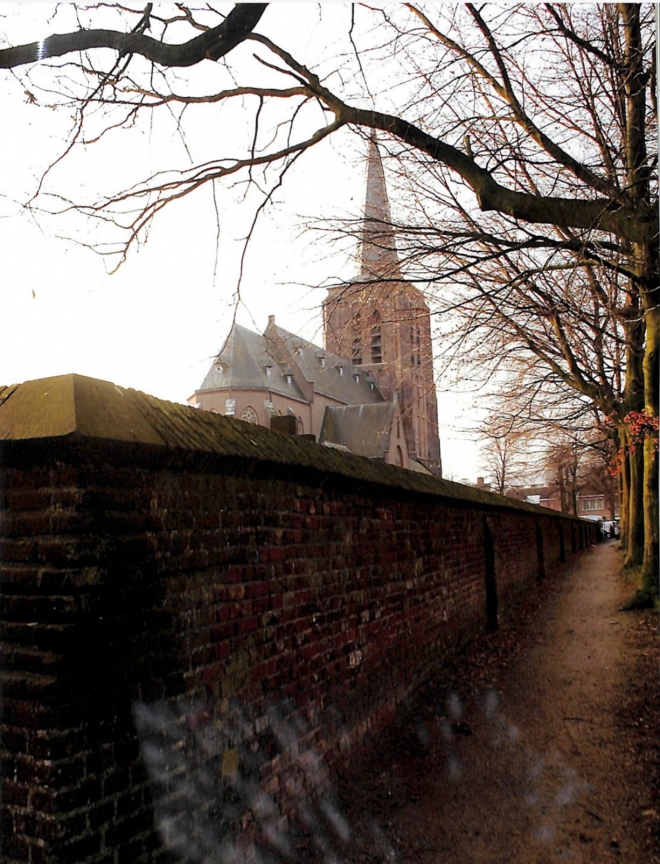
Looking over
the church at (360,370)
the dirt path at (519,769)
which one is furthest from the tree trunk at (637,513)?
the dirt path at (519,769)

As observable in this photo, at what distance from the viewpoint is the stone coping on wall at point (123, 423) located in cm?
214

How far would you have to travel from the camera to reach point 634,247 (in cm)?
756

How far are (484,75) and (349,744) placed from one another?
20.7 feet

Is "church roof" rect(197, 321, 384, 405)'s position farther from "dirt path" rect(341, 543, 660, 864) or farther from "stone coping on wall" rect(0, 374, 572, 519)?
"stone coping on wall" rect(0, 374, 572, 519)

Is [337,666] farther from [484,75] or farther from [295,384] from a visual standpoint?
[295,384]

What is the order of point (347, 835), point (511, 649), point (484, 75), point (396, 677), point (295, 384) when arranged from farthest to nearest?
point (295, 384)
point (511, 649)
point (484, 75)
point (396, 677)
point (347, 835)

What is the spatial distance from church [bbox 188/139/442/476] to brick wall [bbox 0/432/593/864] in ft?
5.26

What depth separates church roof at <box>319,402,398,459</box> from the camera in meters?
53.6

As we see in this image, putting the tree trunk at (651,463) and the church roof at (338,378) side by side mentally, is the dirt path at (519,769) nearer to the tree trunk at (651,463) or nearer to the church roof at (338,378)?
the tree trunk at (651,463)

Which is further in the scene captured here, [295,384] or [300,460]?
[295,384]

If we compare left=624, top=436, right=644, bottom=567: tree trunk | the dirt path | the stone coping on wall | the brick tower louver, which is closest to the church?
the brick tower louver

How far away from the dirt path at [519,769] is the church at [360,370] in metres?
2.39

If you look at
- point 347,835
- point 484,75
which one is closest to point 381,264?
point 484,75

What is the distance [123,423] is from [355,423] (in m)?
52.9
